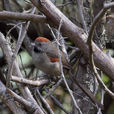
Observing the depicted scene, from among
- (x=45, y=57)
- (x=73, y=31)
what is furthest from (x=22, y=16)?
(x=45, y=57)

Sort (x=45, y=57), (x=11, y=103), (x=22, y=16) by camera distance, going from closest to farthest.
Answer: (x=22, y=16)
(x=11, y=103)
(x=45, y=57)

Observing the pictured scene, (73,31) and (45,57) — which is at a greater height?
(73,31)

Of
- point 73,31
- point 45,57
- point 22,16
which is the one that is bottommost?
point 45,57

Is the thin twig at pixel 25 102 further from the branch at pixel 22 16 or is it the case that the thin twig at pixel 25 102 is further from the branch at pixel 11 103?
the branch at pixel 22 16

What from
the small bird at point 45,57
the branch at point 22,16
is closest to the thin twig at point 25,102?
the branch at point 22,16

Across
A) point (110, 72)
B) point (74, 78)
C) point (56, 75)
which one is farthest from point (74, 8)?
point (110, 72)

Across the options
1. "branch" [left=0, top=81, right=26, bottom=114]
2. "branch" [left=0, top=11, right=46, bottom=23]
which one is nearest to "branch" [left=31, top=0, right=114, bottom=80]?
"branch" [left=0, top=11, right=46, bottom=23]

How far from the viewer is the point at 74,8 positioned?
5316mm

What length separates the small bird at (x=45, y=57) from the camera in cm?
436

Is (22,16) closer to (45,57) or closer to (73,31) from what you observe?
(73,31)

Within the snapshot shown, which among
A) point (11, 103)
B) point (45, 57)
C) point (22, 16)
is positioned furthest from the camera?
point (45, 57)

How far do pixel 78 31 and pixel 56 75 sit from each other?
63.8 inches

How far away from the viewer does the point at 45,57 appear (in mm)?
4520

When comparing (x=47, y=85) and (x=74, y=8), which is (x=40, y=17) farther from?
(x=74, y=8)
